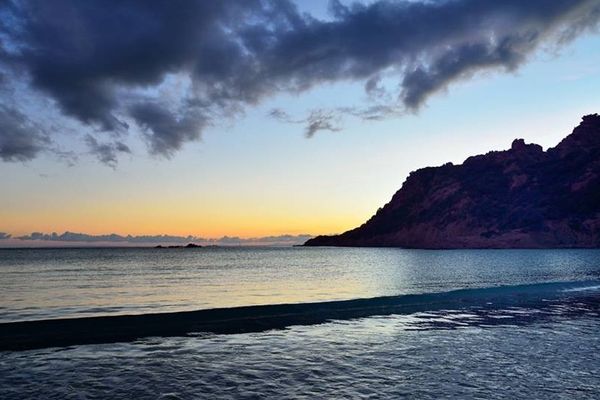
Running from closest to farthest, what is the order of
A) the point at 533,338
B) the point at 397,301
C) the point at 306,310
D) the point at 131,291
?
the point at 533,338 → the point at 306,310 → the point at 397,301 → the point at 131,291

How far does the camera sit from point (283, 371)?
14000 millimetres

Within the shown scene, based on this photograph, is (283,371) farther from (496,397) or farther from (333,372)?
(496,397)

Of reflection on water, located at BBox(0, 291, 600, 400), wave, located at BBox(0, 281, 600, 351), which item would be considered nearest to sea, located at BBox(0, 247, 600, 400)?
reflection on water, located at BBox(0, 291, 600, 400)

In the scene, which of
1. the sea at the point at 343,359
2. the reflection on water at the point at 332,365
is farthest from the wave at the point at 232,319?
the reflection on water at the point at 332,365

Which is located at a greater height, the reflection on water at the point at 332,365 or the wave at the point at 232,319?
the reflection on water at the point at 332,365

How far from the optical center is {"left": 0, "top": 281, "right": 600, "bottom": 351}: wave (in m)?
20.8

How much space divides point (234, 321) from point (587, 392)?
715 inches

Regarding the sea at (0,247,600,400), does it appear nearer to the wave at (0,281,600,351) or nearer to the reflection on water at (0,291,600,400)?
the reflection on water at (0,291,600,400)

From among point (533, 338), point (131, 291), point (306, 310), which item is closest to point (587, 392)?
point (533, 338)

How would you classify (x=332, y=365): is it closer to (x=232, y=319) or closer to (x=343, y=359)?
(x=343, y=359)

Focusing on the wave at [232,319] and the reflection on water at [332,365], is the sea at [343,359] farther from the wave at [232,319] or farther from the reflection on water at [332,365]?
the wave at [232,319]

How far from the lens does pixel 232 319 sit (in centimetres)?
2608

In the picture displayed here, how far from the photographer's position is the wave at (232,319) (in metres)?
20.8

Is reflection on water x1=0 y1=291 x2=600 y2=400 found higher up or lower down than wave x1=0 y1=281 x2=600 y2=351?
higher up
